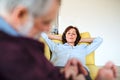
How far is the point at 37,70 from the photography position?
0.54 m

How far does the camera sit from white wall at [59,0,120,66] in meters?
5.39

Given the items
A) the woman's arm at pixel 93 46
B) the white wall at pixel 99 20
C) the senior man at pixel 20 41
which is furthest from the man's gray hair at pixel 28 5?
the white wall at pixel 99 20

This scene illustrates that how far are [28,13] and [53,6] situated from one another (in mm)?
75

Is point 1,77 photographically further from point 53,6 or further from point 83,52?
point 83,52

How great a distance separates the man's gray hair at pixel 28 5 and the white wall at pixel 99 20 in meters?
4.74

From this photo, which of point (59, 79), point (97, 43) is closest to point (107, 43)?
point (97, 43)

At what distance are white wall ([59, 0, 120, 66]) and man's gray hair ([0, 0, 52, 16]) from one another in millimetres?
4737

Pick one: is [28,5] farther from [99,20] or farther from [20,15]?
[99,20]

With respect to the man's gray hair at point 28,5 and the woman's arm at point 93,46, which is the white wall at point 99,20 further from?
the man's gray hair at point 28,5

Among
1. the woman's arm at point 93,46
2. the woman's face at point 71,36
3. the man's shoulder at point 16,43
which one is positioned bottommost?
the woman's arm at point 93,46

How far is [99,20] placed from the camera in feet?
18.1

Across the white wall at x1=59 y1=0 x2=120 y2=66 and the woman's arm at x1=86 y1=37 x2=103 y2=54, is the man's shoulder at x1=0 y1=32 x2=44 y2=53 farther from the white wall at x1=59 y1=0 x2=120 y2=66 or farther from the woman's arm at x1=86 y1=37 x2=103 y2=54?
the white wall at x1=59 y1=0 x2=120 y2=66

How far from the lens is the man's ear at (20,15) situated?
557 mm

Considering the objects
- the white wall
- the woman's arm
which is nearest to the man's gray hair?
the woman's arm
